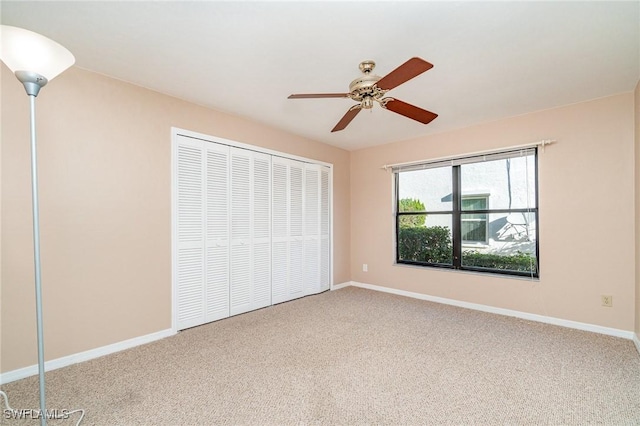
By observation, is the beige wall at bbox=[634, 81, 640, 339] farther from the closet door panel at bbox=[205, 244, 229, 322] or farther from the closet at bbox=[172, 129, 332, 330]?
the closet door panel at bbox=[205, 244, 229, 322]

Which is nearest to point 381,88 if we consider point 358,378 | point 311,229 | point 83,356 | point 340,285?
point 358,378

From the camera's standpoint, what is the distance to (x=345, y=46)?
2076 millimetres

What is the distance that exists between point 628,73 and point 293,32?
2.81m

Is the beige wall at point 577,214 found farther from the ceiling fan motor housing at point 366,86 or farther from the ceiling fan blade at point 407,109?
the ceiling fan motor housing at point 366,86

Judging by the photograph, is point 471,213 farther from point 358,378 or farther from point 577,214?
point 358,378

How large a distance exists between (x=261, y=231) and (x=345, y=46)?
2385 millimetres

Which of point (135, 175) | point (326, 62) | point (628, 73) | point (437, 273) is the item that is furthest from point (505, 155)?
point (135, 175)

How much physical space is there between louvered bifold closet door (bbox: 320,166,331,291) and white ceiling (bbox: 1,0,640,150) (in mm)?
1699

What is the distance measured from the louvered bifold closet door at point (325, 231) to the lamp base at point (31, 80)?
3.41 meters

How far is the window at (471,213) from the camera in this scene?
3.47 m

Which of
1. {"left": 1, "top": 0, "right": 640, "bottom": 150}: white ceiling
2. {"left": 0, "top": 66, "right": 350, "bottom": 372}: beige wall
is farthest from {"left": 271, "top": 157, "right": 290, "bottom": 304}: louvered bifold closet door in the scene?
{"left": 0, "top": 66, "right": 350, "bottom": 372}: beige wall

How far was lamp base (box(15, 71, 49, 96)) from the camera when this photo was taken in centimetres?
148

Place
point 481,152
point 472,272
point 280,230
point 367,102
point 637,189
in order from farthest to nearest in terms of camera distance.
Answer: point 280,230, point 472,272, point 481,152, point 637,189, point 367,102

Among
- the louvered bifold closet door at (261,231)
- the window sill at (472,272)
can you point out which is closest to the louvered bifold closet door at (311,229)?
the louvered bifold closet door at (261,231)
